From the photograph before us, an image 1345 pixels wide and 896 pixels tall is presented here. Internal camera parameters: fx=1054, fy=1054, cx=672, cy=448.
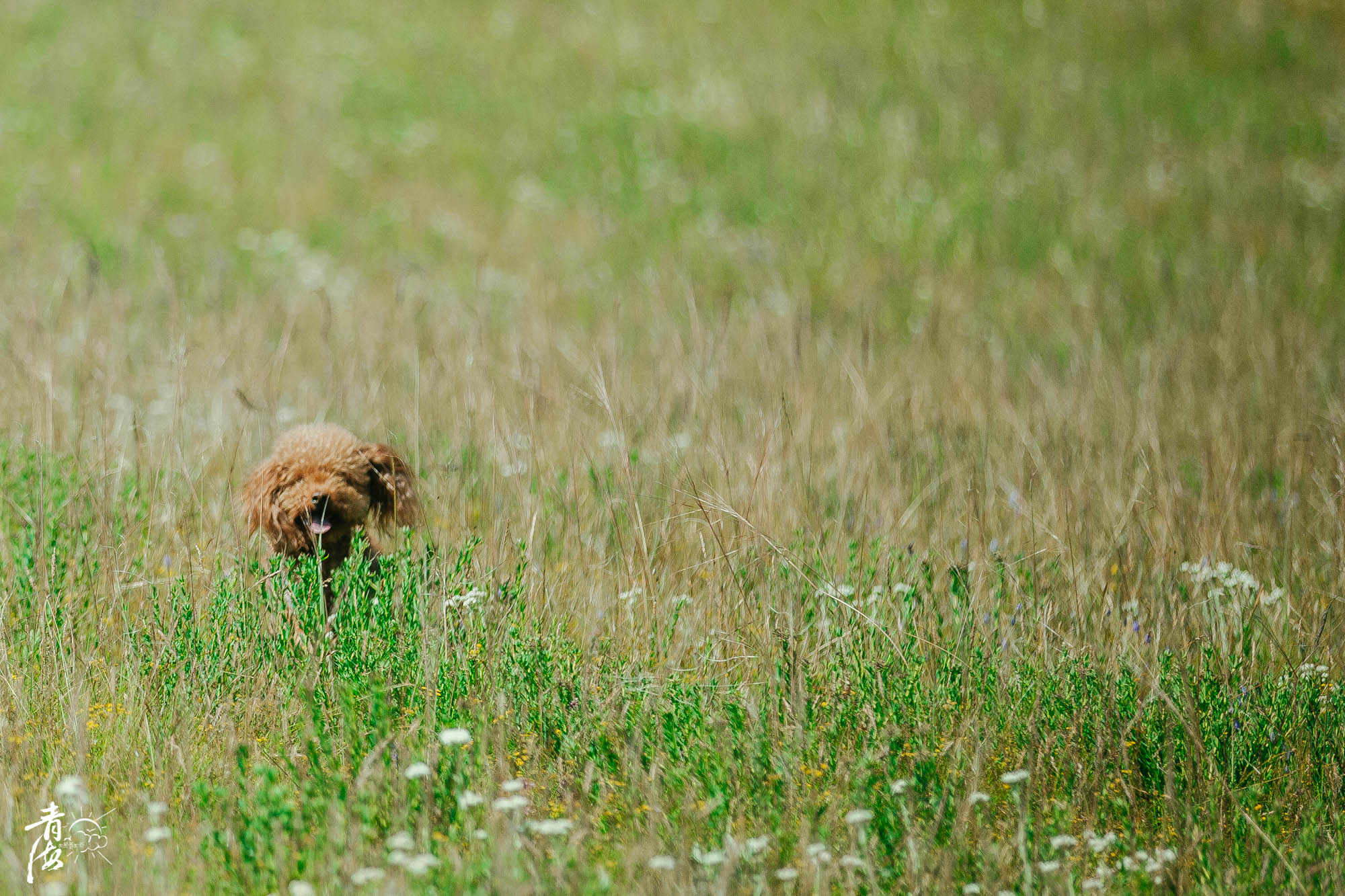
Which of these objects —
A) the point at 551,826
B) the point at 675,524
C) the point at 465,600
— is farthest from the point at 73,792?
the point at 675,524

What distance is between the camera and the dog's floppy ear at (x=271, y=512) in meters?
2.82

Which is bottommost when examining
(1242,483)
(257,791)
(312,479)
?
(1242,483)

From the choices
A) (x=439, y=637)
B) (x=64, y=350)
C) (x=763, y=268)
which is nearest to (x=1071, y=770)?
(x=439, y=637)

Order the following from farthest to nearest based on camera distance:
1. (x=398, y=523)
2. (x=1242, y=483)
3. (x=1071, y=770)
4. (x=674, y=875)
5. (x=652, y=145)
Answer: (x=652, y=145)
(x=1242, y=483)
(x=398, y=523)
(x=1071, y=770)
(x=674, y=875)

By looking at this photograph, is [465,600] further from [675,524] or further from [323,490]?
[675,524]

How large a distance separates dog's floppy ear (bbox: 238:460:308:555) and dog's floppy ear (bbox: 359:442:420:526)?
0.22m

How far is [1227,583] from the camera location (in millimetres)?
3082

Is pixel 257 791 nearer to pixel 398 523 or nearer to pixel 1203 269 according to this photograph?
pixel 398 523

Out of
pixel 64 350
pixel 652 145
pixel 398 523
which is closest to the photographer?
pixel 398 523

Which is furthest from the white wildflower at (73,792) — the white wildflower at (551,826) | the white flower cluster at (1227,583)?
the white flower cluster at (1227,583)

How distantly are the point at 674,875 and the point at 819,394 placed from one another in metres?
3.70

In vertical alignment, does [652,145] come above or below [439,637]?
above

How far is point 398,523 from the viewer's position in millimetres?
2965

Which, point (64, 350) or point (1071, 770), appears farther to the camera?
point (64, 350)
